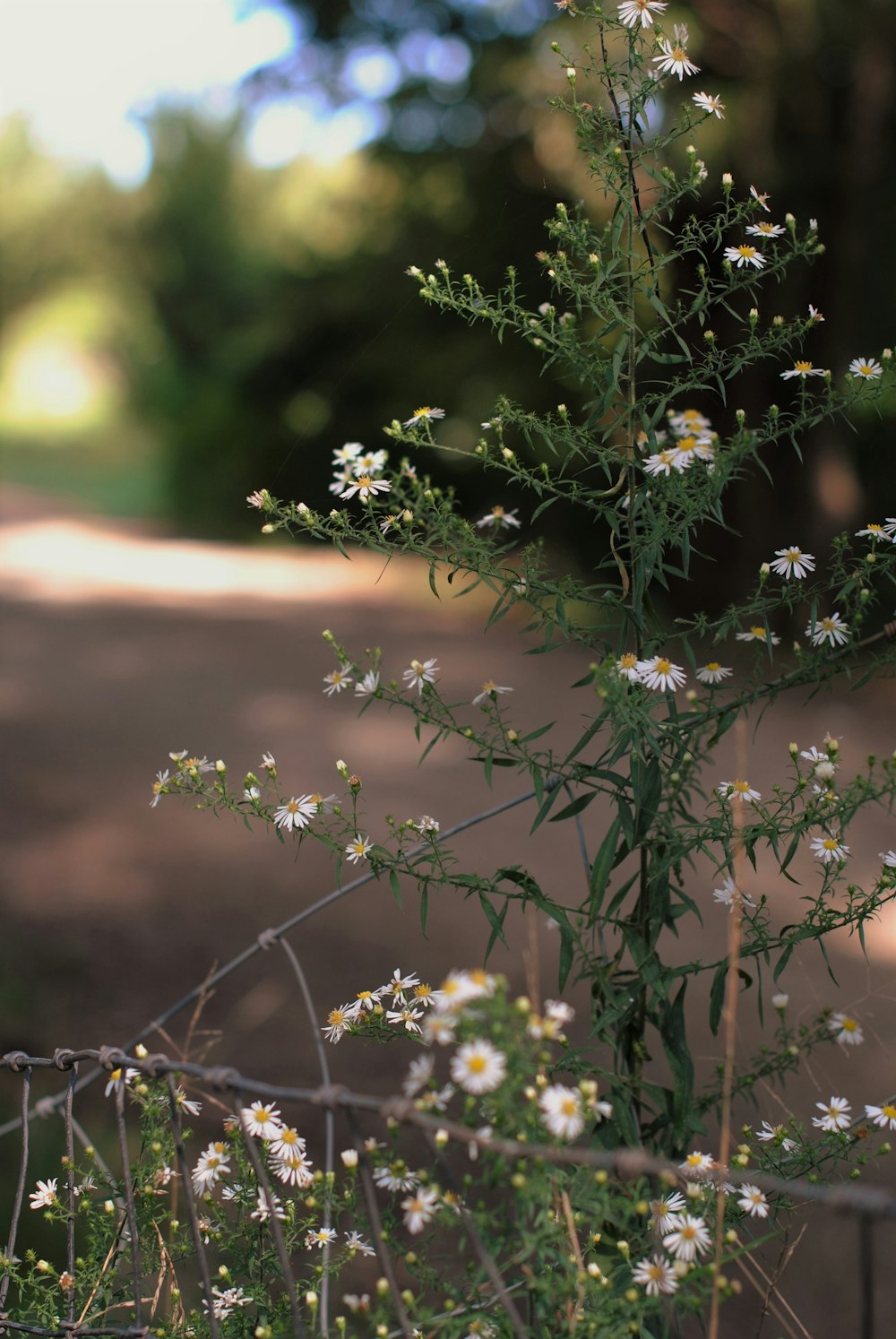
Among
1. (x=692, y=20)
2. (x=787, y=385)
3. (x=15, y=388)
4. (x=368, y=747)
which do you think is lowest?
(x=368, y=747)

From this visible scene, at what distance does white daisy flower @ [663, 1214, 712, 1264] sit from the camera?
1.17m

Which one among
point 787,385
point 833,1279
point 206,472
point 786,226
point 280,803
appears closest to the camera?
point 786,226

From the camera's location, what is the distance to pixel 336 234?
11672 millimetres

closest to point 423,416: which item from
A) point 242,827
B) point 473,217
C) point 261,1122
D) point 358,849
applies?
point 358,849

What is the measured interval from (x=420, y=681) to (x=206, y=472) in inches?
519

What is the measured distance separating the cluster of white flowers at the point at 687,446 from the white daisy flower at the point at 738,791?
1.17ft

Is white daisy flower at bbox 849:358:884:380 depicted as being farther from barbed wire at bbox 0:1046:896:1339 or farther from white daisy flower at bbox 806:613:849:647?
barbed wire at bbox 0:1046:896:1339

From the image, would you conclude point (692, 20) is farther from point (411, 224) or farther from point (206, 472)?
point (206, 472)

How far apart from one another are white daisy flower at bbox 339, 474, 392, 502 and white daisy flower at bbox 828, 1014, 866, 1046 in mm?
830

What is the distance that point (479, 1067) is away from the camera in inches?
37.0

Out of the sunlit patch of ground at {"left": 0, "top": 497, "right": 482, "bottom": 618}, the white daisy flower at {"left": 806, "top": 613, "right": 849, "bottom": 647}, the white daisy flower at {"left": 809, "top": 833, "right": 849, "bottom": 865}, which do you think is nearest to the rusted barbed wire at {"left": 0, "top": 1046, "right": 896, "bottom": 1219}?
the white daisy flower at {"left": 809, "top": 833, "right": 849, "bottom": 865}

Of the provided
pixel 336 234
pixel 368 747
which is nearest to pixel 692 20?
pixel 368 747

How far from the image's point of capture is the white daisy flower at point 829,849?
1446 millimetres

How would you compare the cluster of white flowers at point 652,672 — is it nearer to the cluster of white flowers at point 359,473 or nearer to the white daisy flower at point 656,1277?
the cluster of white flowers at point 359,473
